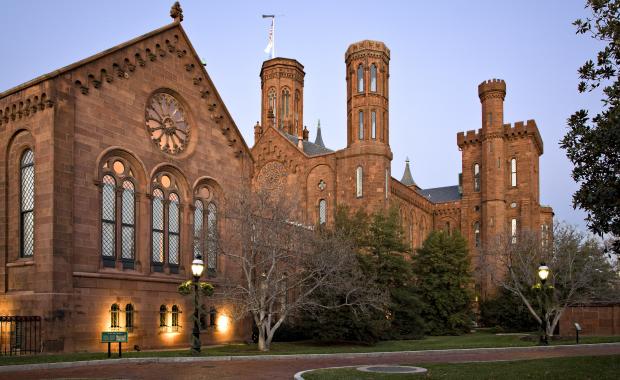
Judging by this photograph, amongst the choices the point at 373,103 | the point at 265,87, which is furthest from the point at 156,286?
the point at 265,87

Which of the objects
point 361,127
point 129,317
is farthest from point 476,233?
point 129,317

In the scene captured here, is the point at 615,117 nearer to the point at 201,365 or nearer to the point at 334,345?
the point at 201,365

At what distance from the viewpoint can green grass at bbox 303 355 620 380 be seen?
54.1 ft

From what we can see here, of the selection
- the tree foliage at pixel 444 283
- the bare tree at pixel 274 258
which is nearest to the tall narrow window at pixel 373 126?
the tree foliage at pixel 444 283

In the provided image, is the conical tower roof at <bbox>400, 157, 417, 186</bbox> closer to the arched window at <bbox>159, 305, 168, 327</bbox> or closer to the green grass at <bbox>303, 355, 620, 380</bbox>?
the arched window at <bbox>159, 305, 168, 327</bbox>

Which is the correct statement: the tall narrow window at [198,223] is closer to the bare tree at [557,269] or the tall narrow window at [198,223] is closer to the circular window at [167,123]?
the circular window at [167,123]

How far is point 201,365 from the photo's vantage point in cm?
2127

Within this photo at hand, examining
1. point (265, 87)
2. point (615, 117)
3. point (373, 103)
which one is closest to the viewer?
point (615, 117)

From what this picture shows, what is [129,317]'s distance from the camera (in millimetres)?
29641

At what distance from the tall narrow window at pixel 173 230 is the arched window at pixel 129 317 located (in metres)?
3.90

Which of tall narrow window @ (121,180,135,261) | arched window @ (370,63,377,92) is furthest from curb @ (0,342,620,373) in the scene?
arched window @ (370,63,377,92)

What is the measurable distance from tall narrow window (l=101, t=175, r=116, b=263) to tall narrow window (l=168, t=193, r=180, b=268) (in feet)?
12.8

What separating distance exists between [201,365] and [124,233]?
11.3m

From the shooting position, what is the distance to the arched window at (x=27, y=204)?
27625 millimetres
